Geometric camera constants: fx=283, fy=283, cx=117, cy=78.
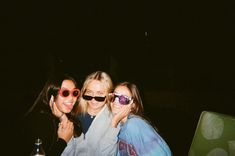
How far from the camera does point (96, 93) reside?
375 cm

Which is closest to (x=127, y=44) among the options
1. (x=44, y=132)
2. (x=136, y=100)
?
(x=136, y=100)

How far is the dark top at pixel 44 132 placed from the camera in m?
3.26

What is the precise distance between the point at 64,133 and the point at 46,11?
8829 millimetres

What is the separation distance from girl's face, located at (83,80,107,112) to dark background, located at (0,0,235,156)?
634 cm

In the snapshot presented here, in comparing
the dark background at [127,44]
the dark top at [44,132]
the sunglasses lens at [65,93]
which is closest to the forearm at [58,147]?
the dark top at [44,132]

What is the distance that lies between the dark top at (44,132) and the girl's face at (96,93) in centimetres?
54

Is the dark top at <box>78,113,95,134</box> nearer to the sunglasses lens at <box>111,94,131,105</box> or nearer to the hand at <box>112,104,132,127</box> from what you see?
the hand at <box>112,104,132,127</box>

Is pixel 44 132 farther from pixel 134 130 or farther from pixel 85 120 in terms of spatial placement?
pixel 134 130

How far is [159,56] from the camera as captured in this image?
507 inches

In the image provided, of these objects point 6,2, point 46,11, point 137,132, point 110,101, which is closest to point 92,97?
point 110,101

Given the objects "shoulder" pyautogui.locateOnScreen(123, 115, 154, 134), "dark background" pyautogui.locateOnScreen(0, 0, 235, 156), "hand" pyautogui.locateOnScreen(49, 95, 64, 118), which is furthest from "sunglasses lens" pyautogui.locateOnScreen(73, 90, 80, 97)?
"dark background" pyautogui.locateOnScreen(0, 0, 235, 156)

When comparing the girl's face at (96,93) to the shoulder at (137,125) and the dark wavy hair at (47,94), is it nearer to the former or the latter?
the dark wavy hair at (47,94)

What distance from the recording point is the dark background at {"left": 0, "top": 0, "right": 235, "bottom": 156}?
11.2 metres

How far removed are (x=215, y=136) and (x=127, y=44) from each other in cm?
1048
